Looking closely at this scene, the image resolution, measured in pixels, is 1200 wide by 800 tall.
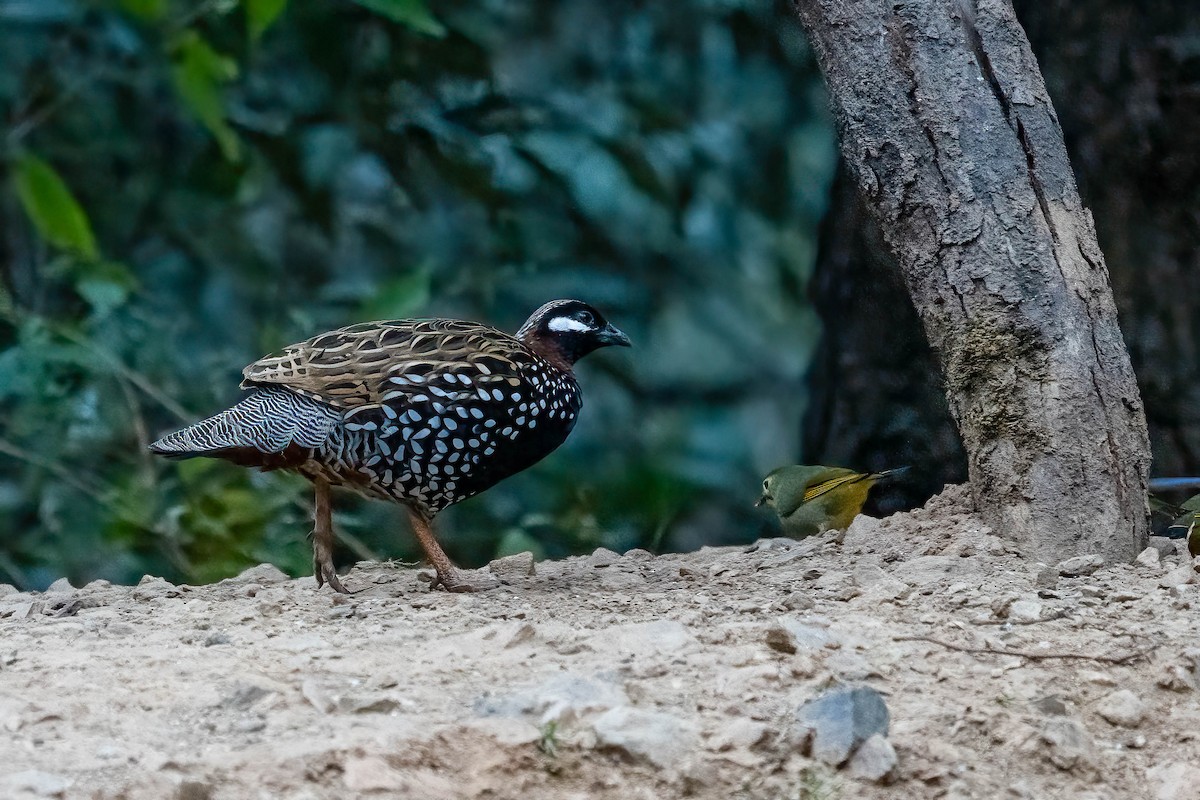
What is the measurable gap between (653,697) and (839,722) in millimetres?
385

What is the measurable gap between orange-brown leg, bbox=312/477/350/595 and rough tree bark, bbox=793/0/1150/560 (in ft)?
6.65

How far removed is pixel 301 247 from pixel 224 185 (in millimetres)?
416

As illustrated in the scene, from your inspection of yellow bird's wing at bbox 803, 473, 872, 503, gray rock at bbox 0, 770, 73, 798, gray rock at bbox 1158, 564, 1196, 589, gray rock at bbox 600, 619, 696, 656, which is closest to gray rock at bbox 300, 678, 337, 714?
gray rock at bbox 0, 770, 73, 798

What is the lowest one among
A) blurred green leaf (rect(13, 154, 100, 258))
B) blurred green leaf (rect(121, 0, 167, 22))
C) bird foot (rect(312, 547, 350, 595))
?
bird foot (rect(312, 547, 350, 595))

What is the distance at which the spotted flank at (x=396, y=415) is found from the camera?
406 centimetres

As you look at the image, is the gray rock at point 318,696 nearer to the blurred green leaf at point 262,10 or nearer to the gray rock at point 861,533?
the gray rock at point 861,533

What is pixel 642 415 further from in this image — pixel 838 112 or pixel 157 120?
pixel 157 120

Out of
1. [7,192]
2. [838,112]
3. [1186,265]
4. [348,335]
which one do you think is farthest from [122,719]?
[1186,265]

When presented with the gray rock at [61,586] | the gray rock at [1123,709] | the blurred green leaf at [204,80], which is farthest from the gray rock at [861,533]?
the blurred green leaf at [204,80]

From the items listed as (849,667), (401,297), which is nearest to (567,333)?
(401,297)

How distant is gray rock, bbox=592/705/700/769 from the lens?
2.44 m

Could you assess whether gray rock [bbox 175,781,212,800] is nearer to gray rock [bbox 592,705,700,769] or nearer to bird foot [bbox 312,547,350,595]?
gray rock [bbox 592,705,700,769]

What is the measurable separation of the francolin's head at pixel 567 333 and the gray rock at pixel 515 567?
2.31ft

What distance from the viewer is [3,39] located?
5.46m
